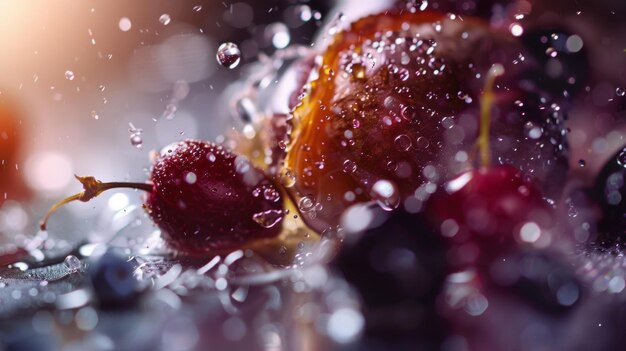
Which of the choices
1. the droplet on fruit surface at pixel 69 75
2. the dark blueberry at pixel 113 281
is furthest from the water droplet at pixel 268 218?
the droplet on fruit surface at pixel 69 75

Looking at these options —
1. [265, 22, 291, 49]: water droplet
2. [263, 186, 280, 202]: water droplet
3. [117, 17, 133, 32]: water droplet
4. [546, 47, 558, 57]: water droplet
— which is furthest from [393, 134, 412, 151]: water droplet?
[117, 17, 133, 32]: water droplet

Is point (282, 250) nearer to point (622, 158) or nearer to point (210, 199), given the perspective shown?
point (210, 199)

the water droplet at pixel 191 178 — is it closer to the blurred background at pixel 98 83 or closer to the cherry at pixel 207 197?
the cherry at pixel 207 197

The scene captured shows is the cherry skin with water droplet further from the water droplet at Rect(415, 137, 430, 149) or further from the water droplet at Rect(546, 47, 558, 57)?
the water droplet at Rect(546, 47, 558, 57)

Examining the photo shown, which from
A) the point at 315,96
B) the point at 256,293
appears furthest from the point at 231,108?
the point at 256,293

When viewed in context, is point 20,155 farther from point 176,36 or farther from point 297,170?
point 297,170
